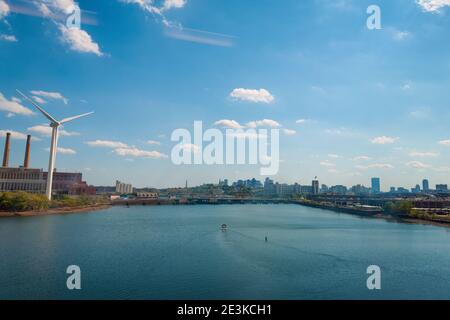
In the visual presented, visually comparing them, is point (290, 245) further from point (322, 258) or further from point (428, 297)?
point (428, 297)

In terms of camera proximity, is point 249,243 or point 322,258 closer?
point 322,258

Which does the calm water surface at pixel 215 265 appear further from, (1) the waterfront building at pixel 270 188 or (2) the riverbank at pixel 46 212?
(1) the waterfront building at pixel 270 188

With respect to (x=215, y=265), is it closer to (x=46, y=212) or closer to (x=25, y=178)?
(x=46, y=212)

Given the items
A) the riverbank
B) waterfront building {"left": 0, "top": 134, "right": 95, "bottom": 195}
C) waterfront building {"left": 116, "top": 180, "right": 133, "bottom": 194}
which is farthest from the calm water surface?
waterfront building {"left": 116, "top": 180, "right": 133, "bottom": 194}

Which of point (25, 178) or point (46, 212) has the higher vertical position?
point (25, 178)

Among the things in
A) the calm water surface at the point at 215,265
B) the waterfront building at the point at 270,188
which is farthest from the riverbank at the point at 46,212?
the waterfront building at the point at 270,188

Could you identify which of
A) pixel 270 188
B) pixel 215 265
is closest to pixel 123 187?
pixel 270 188
